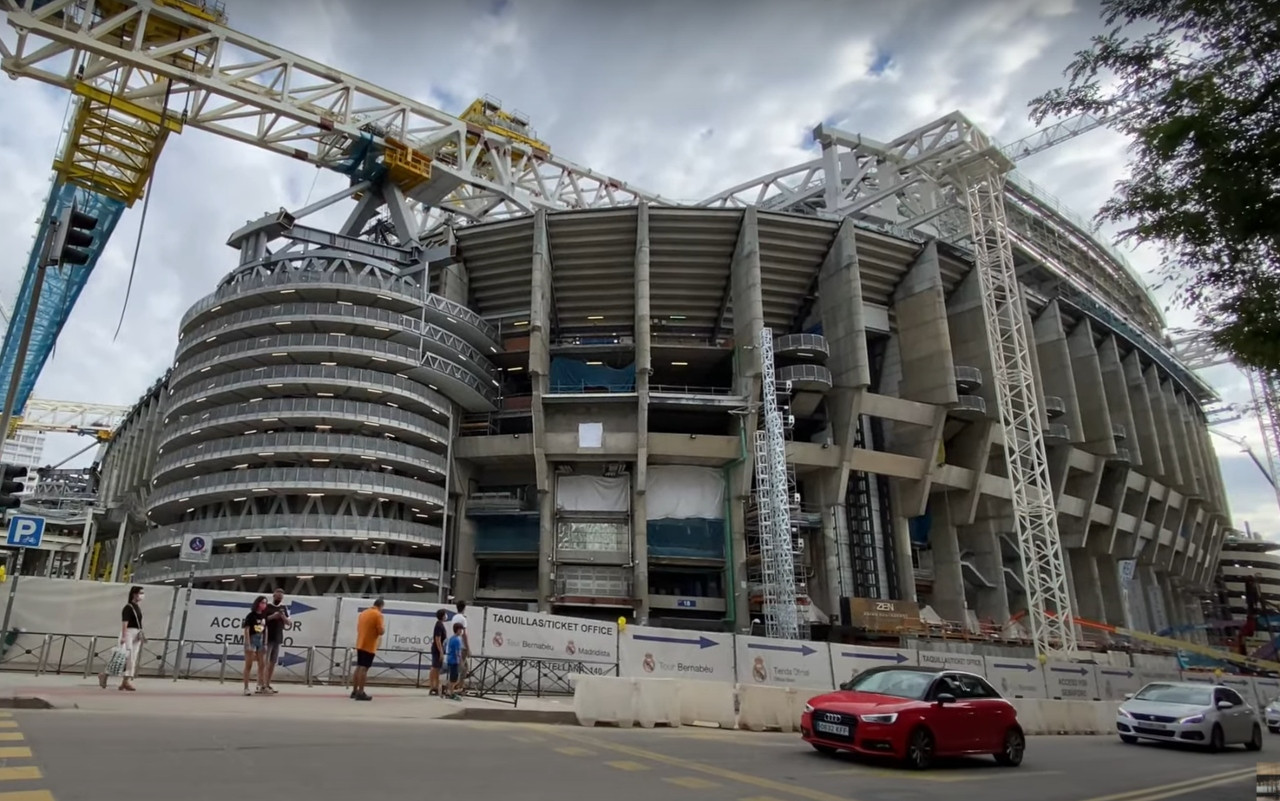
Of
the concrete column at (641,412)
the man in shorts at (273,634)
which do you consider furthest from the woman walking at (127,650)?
the concrete column at (641,412)

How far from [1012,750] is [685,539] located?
3726 cm

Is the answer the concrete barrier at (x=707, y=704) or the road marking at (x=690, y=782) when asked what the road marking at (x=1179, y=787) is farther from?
the concrete barrier at (x=707, y=704)

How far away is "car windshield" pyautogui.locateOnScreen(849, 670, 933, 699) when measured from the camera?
10836mm

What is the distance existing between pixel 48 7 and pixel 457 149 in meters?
25.2

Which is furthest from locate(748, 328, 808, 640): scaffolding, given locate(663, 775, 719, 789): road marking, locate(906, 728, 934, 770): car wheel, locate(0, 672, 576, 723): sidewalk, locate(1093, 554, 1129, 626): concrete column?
locate(1093, 554, 1129, 626): concrete column

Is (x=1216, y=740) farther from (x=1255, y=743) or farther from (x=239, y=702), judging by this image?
(x=239, y=702)

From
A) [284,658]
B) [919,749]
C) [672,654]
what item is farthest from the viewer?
A: [672,654]

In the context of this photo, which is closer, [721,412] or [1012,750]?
[1012,750]

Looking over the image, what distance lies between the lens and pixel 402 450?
45.2 m

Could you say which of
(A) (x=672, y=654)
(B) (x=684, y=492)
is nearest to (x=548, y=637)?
(A) (x=672, y=654)

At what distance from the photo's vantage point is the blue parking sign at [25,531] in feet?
50.4

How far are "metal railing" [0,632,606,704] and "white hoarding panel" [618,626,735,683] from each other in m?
0.67

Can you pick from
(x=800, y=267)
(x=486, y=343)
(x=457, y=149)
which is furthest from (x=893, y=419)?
(x=457, y=149)

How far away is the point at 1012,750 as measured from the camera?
11242mm
